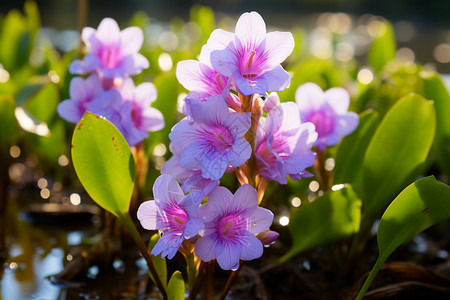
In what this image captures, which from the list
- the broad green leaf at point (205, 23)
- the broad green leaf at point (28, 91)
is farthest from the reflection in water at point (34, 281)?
the broad green leaf at point (205, 23)

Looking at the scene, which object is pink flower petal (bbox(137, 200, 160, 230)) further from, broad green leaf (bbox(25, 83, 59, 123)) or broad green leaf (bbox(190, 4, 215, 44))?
broad green leaf (bbox(190, 4, 215, 44))

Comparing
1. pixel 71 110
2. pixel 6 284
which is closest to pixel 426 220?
pixel 71 110

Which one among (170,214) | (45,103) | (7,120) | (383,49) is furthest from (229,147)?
(383,49)

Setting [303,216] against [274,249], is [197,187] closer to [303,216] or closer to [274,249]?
[303,216]

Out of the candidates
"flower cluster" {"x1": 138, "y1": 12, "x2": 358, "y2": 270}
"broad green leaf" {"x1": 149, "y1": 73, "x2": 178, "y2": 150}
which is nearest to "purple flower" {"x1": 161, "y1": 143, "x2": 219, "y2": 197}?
"flower cluster" {"x1": 138, "y1": 12, "x2": 358, "y2": 270}

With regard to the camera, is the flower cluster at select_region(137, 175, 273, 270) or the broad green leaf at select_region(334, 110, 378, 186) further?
the broad green leaf at select_region(334, 110, 378, 186)

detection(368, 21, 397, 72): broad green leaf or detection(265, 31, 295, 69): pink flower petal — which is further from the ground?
detection(265, 31, 295, 69): pink flower petal

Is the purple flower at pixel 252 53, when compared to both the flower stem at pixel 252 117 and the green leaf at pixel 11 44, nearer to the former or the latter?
the flower stem at pixel 252 117
